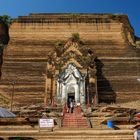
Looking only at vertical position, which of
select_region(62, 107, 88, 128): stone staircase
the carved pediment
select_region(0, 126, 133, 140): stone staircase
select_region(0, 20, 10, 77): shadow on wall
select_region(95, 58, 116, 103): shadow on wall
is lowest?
select_region(0, 126, 133, 140): stone staircase

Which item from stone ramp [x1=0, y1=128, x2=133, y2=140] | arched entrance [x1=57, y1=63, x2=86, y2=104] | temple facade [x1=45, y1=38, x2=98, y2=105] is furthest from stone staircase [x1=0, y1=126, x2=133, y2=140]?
arched entrance [x1=57, y1=63, x2=86, y2=104]

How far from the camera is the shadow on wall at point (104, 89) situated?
110 feet

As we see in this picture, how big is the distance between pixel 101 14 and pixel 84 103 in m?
13.9

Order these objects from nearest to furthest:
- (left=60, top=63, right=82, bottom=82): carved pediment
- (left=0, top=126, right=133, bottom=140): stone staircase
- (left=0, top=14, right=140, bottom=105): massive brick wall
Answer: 1. (left=0, top=126, right=133, bottom=140): stone staircase
2. (left=60, top=63, right=82, bottom=82): carved pediment
3. (left=0, top=14, right=140, bottom=105): massive brick wall

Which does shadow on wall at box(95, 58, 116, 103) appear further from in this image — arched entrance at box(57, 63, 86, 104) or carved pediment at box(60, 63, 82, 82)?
carved pediment at box(60, 63, 82, 82)

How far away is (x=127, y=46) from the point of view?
1476 inches

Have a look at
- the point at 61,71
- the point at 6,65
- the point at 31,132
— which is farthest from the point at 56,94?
the point at 31,132

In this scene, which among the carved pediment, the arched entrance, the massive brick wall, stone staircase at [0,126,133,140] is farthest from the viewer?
the massive brick wall

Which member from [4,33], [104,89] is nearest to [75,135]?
[104,89]

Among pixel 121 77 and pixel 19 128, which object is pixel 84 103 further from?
pixel 19 128

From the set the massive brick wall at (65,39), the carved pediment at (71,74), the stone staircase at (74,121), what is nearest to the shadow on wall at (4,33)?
the massive brick wall at (65,39)

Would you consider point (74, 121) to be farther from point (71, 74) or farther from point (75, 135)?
point (71, 74)

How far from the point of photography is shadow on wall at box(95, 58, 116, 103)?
33438 mm

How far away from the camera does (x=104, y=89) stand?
34.1 meters
